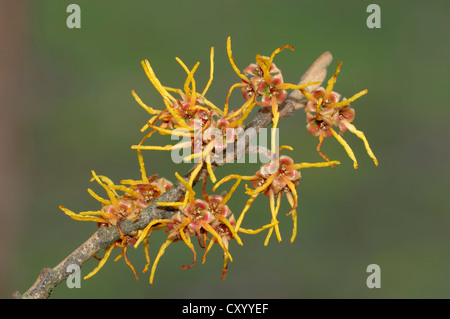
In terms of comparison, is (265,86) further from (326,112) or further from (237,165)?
(237,165)

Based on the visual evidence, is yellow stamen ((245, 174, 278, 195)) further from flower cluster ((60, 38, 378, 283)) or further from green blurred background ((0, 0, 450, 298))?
green blurred background ((0, 0, 450, 298))

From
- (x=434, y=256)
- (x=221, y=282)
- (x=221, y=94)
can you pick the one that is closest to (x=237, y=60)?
(x=221, y=94)

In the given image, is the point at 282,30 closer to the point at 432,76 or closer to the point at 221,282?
the point at 432,76

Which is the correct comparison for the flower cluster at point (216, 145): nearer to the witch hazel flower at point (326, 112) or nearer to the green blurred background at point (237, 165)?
the witch hazel flower at point (326, 112)

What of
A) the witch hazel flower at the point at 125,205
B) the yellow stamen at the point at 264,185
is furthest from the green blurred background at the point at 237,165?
the yellow stamen at the point at 264,185

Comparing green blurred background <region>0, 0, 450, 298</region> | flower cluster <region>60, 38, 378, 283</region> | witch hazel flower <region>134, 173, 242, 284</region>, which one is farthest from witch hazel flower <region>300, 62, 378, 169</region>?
green blurred background <region>0, 0, 450, 298</region>

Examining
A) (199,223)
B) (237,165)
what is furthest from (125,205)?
(237,165)

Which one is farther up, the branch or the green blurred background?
the green blurred background
